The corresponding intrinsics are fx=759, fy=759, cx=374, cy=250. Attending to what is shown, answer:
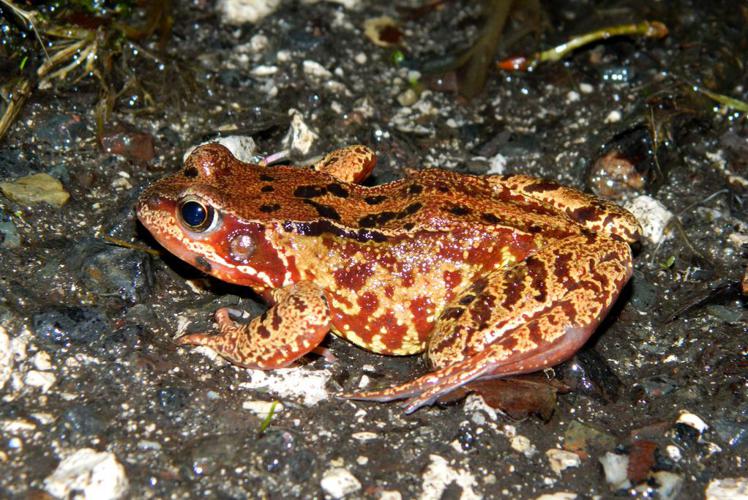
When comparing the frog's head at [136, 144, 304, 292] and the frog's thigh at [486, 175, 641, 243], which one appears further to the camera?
the frog's thigh at [486, 175, 641, 243]

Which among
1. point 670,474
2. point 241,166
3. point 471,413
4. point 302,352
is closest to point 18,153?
point 241,166

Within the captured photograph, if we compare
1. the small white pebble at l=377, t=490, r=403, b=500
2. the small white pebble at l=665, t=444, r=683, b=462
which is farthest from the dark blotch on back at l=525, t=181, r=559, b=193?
the small white pebble at l=377, t=490, r=403, b=500

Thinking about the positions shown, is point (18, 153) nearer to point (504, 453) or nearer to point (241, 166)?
point (241, 166)

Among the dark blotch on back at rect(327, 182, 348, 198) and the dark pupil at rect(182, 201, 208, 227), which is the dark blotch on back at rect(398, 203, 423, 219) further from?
the dark pupil at rect(182, 201, 208, 227)


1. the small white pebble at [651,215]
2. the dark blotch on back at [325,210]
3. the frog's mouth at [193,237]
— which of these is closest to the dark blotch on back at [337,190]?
the dark blotch on back at [325,210]

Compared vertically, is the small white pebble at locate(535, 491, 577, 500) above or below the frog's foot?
below

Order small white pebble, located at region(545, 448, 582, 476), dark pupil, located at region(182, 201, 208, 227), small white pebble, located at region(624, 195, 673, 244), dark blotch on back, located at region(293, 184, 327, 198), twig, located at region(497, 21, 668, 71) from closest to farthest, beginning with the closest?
small white pebble, located at region(545, 448, 582, 476) < dark pupil, located at region(182, 201, 208, 227) < dark blotch on back, located at region(293, 184, 327, 198) < small white pebble, located at region(624, 195, 673, 244) < twig, located at region(497, 21, 668, 71)
